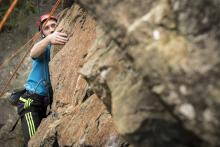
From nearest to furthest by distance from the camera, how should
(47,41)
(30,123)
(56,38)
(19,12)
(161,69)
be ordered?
(161,69) < (47,41) < (56,38) < (30,123) < (19,12)

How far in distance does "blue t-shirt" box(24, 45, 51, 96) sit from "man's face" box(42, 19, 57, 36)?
1.83 feet

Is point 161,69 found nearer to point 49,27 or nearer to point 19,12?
point 49,27

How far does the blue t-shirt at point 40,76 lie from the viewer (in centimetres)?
712

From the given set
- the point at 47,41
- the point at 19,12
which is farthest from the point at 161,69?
the point at 19,12

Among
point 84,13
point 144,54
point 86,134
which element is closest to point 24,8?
point 84,13

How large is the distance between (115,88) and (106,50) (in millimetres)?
436

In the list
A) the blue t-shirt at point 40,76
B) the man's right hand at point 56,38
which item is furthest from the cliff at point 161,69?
the blue t-shirt at point 40,76

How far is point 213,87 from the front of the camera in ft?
9.46

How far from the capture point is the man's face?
760 cm

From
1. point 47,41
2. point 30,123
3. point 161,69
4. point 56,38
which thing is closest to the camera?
point 161,69

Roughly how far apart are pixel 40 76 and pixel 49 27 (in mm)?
954

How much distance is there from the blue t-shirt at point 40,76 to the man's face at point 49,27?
56 centimetres

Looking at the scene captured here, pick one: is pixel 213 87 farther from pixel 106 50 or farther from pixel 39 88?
pixel 39 88

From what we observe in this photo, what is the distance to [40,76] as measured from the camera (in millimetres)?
7227
